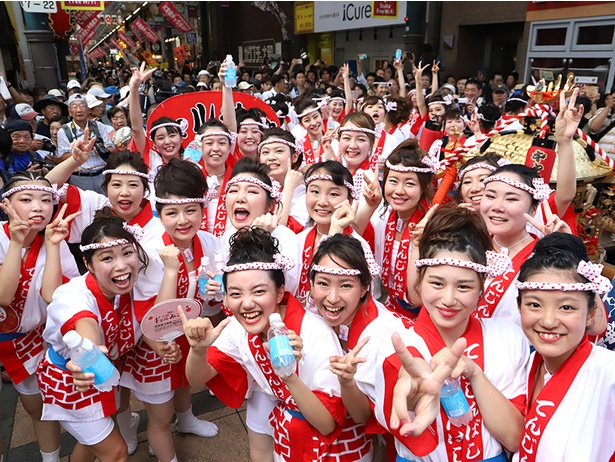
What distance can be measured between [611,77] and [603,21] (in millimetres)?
1125

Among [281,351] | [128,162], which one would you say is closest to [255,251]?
[281,351]

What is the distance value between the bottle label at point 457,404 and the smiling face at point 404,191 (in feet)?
4.82

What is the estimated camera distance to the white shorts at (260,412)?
228cm

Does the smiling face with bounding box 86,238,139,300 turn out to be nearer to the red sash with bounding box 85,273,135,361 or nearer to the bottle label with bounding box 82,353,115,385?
the red sash with bounding box 85,273,135,361

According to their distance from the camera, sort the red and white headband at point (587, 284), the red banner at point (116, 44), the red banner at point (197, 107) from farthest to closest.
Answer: the red banner at point (116, 44) < the red banner at point (197, 107) < the red and white headband at point (587, 284)

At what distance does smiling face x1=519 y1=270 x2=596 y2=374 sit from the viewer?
60.9 inches

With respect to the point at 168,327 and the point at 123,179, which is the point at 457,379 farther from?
the point at 123,179

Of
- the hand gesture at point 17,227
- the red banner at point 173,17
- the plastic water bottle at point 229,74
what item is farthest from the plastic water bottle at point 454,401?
the red banner at point 173,17

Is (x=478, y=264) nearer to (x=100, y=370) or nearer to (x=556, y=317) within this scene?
(x=556, y=317)

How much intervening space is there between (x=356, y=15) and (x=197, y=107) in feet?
38.5

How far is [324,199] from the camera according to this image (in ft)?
9.22

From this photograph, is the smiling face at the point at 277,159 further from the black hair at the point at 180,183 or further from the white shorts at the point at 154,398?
the white shorts at the point at 154,398

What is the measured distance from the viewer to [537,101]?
10.3 feet

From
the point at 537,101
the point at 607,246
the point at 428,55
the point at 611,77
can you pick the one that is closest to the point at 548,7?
the point at 611,77
